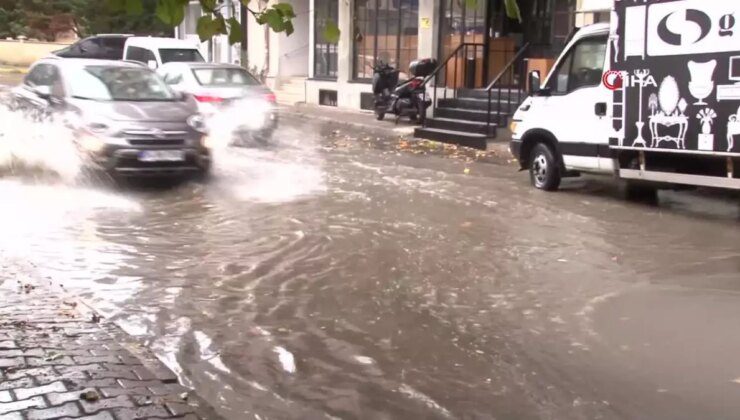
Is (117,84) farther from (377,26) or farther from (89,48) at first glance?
(89,48)

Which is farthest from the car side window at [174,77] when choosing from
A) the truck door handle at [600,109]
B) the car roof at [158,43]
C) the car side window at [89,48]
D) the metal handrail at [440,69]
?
the car side window at [89,48]

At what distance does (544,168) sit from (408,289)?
215 inches

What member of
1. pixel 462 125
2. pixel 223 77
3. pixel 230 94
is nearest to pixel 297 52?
pixel 462 125

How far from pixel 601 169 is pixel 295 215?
404 cm

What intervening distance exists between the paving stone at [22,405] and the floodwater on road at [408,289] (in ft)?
3.04

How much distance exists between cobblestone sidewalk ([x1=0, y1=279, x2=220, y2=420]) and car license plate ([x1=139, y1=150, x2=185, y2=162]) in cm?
504

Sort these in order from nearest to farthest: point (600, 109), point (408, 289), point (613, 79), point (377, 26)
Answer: point (408, 289) → point (613, 79) → point (600, 109) → point (377, 26)

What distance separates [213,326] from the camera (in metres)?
5.77

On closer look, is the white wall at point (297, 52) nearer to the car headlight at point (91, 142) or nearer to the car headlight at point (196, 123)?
the car headlight at point (196, 123)

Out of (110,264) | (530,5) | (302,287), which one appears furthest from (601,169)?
(530,5)

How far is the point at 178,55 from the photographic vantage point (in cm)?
2006

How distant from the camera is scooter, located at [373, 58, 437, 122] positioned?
64.1ft

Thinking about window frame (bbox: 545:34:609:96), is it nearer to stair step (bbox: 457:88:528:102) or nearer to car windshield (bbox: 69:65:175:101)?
car windshield (bbox: 69:65:175:101)

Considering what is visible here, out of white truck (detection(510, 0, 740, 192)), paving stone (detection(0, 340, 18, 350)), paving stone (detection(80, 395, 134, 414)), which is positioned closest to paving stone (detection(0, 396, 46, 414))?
paving stone (detection(80, 395, 134, 414))
